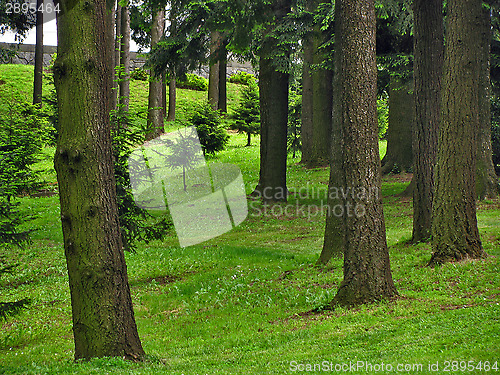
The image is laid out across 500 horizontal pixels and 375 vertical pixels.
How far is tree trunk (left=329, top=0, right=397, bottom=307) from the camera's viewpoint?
6.83 metres

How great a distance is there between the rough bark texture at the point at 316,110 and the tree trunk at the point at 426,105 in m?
9.58

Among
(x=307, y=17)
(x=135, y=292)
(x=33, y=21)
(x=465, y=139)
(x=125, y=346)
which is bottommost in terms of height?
(x=135, y=292)

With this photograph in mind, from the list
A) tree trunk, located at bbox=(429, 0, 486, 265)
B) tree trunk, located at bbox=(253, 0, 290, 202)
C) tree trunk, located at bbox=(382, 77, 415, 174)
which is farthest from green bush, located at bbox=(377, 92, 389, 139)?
tree trunk, located at bbox=(429, 0, 486, 265)

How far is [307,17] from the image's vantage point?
1529cm

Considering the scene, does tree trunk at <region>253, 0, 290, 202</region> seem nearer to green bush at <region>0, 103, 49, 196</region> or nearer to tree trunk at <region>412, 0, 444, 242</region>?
tree trunk at <region>412, 0, 444, 242</region>

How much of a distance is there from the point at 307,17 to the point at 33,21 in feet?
58.5

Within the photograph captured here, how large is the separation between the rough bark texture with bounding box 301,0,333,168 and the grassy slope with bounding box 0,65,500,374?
31.0 ft

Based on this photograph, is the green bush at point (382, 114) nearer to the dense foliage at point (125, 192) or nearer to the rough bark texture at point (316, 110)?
the rough bark texture at point (316, 110)

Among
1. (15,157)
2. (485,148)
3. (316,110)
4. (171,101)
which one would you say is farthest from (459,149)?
(171,101)

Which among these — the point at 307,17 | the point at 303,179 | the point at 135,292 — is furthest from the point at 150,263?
the point at 303,179

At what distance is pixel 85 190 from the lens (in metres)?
4.88

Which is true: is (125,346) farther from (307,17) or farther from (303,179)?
(303,179)

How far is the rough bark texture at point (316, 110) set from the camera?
843 inches

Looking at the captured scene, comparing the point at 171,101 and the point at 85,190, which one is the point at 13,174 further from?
the point at 171,101
